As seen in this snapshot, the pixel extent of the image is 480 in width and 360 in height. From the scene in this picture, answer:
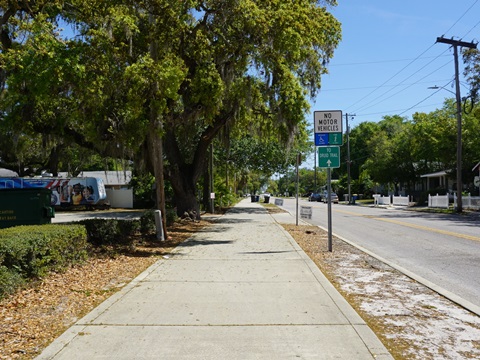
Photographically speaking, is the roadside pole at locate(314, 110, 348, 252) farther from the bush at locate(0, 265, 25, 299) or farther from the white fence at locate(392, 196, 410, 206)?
the white fence at locate(392, 196, 410, 206)

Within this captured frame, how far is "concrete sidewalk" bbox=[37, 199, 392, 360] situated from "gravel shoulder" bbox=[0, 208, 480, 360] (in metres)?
0.25

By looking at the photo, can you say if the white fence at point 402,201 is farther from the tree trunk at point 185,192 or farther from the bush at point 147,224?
the bush at point 147,224

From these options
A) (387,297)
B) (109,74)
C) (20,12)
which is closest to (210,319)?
(387,297)

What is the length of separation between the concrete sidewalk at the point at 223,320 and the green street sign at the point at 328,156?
10.8ft

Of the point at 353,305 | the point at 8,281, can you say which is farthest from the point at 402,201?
the point at 8,281

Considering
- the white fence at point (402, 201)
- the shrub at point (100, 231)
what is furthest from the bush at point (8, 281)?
the white fence at point (402, 201)

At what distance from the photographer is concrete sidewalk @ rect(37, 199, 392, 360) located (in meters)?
4.62

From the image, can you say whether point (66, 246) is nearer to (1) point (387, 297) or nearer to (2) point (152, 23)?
(1) point (387, 297)

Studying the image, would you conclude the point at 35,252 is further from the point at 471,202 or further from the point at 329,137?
the point at 471,202

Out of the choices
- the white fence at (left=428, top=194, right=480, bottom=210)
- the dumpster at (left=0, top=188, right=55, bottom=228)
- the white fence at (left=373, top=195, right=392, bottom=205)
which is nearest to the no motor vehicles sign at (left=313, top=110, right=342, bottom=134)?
the dumpster at (left=0, top=188, right=55, bottom=228)

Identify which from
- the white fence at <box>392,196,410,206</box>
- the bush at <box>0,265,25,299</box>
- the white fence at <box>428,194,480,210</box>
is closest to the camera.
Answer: the bush at <box>0,265,25,299</box>

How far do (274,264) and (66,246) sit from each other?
410 centimetres

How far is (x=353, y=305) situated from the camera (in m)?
6.52

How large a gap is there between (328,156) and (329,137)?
0.48 metres
